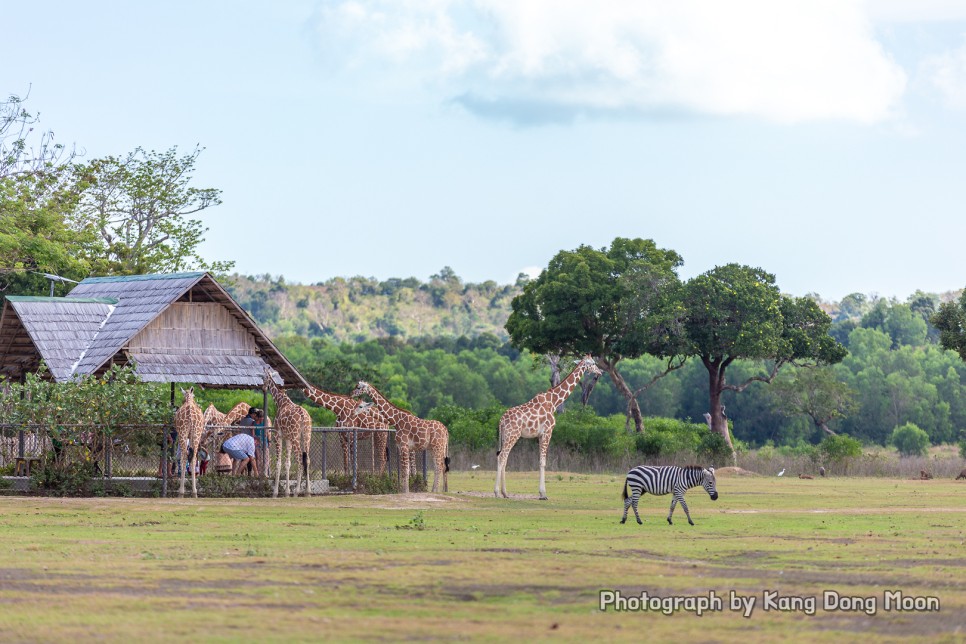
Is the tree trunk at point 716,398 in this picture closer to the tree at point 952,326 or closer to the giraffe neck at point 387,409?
the tree at point 952,326

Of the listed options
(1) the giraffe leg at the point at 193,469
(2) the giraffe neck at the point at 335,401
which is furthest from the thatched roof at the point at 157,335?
(1) the giraffe leg at the point at 193,469

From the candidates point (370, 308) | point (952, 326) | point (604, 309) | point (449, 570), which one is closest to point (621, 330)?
point (604, 309)

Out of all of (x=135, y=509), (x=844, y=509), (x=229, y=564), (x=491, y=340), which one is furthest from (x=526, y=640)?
(x=491, y=340)

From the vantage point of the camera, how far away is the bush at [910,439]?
7538cm

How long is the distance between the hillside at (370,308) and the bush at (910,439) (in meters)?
78.4

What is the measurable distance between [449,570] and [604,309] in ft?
137

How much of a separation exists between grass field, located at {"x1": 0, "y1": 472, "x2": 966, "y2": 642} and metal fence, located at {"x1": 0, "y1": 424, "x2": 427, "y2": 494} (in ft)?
5.22

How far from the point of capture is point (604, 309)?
56281 millimetres

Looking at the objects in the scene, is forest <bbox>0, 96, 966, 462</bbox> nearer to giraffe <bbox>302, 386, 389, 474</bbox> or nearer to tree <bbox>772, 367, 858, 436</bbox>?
tree <bbox>772, 367, 858, 436</bbox>

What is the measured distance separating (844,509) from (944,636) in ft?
55.4

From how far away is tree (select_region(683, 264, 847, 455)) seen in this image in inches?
2111

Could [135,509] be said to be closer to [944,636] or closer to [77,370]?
[77,370]

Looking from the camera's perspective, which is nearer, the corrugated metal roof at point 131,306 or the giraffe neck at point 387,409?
the corrugated metal roof at point 131,306

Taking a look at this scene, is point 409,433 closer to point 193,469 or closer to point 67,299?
point 193,469
